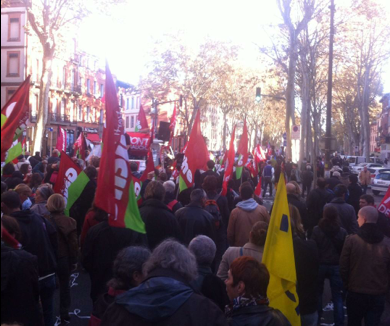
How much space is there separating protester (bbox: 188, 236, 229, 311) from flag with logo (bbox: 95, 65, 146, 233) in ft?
1.49

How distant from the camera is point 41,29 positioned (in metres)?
23.7

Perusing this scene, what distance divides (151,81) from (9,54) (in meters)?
12.6

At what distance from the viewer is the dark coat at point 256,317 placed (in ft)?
10.3

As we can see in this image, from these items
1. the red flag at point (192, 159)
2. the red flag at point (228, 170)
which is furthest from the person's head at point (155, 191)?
the red flag at point (228, 170)

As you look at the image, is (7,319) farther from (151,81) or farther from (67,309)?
(151,81)

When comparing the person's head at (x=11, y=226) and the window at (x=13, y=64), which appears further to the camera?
the window at (x=13, y=64)

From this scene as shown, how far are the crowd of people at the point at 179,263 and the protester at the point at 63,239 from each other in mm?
12

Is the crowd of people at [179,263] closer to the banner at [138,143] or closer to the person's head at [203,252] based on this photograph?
the person's head at [203,252]

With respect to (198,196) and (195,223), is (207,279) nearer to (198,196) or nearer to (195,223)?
(195,223)

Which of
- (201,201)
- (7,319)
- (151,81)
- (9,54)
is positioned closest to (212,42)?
(151,81)

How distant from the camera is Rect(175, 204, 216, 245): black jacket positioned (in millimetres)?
6559

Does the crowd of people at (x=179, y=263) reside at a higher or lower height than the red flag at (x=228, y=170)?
lower

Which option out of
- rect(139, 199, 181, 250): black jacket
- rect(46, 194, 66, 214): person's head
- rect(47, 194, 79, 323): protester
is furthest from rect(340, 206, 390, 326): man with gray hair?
rect(46, 194, 66, 214): person's head

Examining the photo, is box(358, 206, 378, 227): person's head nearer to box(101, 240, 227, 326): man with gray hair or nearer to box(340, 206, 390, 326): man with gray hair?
box(340, 206, 390, 326): man with gray hair
